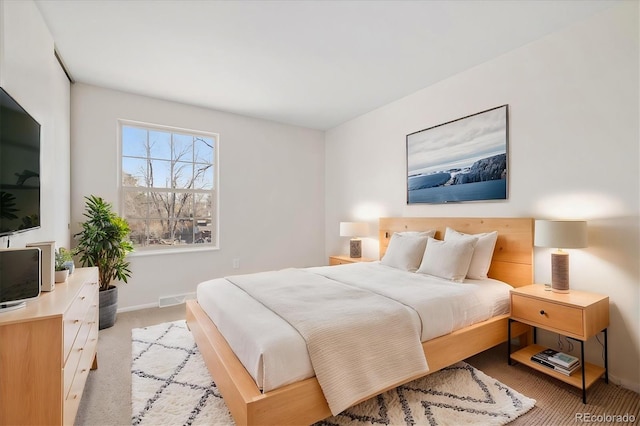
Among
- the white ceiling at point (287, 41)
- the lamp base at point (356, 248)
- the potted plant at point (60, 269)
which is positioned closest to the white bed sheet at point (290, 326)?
the potted plant at point (60, 269)

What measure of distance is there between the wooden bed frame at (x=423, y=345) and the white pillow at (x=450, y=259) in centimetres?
36

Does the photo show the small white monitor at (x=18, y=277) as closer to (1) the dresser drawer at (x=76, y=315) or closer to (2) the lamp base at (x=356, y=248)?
(1) the dresser drawer at (x=76, y=315)

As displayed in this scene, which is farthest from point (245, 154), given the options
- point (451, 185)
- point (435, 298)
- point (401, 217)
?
point (435, 298)

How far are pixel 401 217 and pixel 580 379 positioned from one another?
2190mm

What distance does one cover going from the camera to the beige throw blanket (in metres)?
1.52

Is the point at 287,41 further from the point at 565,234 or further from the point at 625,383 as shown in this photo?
the point at 625,383

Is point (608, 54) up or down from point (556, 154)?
up

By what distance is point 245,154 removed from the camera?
14.6ft

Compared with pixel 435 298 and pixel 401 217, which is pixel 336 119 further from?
pixel 435 298

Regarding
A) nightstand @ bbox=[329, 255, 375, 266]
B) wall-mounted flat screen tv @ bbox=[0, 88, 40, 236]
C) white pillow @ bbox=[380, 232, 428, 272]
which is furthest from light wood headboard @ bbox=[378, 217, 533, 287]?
wall-mounted flat screen tv @ bbox=[0, 88, 40, 236]

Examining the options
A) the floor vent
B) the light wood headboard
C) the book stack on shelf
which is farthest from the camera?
the floor vent

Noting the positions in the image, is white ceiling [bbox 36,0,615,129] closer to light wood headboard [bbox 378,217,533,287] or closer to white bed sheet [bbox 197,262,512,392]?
light wood headboard [bbox 378,217,533,287]

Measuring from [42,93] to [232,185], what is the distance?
2.26 m

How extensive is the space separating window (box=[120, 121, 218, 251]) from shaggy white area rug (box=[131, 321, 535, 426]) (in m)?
1.92
